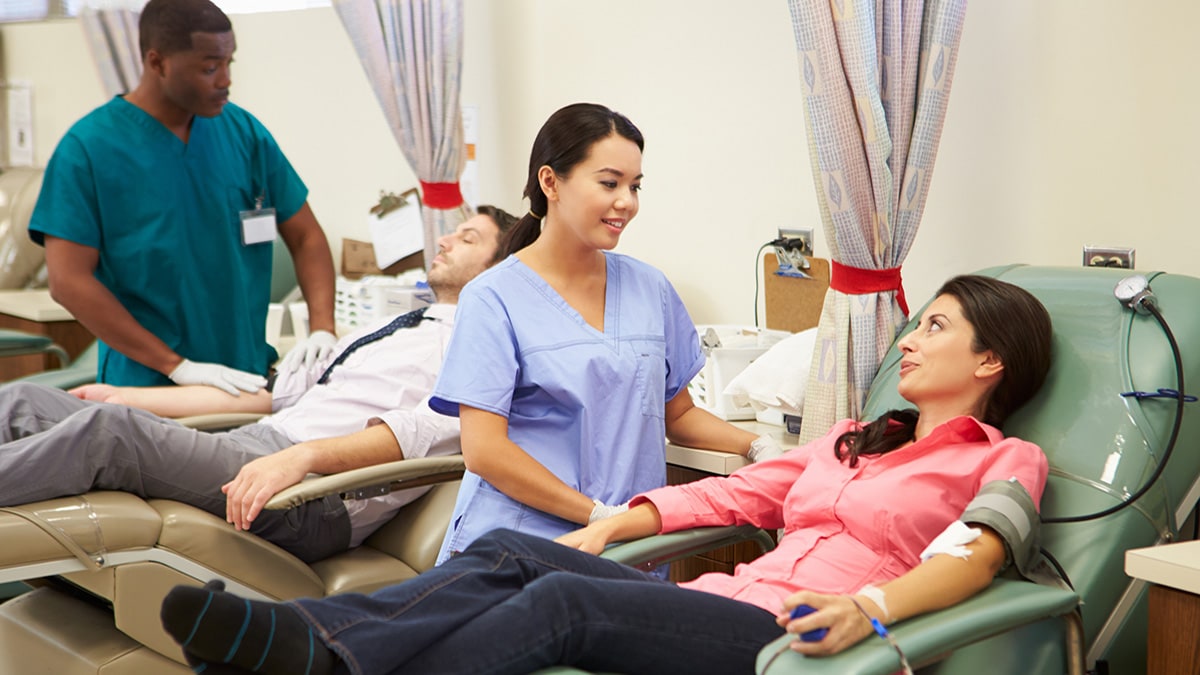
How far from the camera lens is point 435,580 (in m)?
1.58

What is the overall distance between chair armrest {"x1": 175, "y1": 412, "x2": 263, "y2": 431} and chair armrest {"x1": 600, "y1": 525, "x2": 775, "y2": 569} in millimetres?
1356

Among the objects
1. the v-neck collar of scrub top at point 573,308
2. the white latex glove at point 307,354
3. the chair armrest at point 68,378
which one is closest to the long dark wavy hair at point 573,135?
the v-neck collar of scrub top at point 573,308

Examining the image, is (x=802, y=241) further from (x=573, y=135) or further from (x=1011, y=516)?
(x=1011, y=516)

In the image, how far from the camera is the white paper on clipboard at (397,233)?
4.36m

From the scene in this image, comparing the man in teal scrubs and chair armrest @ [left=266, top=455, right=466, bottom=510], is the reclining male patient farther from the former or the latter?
the man in teal scrubs

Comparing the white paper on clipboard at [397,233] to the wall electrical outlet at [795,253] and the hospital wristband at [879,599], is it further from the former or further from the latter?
the hospital wristband at [879,599]

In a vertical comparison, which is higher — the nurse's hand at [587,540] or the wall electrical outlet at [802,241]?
the wall electrical outlet at [802,241]

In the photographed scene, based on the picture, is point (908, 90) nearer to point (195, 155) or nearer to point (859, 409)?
point (859, 409)

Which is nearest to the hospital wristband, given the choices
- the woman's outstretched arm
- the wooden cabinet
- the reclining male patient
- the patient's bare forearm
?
the woman's outstretched arm

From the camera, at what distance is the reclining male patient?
2.17 meters

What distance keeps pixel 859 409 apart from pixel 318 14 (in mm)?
3482

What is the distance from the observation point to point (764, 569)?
179 cm

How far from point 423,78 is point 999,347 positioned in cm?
212

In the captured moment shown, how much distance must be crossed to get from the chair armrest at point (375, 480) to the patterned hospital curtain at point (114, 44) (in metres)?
2.72
